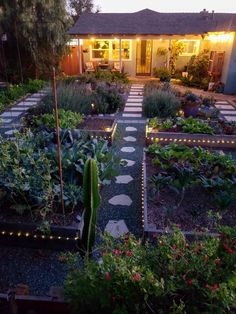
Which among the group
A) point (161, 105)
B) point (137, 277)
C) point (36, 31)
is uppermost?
point (36, 31)

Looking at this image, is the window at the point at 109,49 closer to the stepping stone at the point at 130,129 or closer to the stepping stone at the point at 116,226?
the stepping stone at the point at 130,129

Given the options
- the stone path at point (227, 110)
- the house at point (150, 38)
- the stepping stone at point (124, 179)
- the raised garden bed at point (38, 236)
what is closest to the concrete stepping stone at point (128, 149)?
the stepping stone at point (124, 179)

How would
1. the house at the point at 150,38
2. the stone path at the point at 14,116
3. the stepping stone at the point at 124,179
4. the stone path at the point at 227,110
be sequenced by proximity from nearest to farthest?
the stepping stone at the point at 124,179 → the stone path at the point at 14,116 → the stone path at the point at 227,110 → the house at the point at 150,38

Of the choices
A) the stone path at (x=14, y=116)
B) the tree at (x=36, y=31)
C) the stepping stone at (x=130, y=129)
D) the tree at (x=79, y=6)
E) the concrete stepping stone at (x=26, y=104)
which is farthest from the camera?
the tree at (x=79, y=6)

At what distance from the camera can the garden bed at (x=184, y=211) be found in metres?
3.14

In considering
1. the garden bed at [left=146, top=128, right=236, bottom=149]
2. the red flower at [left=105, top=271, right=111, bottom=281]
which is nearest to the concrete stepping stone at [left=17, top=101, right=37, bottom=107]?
the garden bed at [left=146, top=128, right=236, bottom=149]

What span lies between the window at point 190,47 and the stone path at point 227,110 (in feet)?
21.3

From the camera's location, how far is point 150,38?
46.4ft

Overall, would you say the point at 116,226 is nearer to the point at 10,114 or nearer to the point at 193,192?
the point at 193,192

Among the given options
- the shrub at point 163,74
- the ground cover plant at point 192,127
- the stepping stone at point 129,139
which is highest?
the shrub at point 163,74

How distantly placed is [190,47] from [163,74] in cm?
330

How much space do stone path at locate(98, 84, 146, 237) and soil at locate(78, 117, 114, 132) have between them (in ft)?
1.18

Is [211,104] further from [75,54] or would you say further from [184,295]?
[75,54]

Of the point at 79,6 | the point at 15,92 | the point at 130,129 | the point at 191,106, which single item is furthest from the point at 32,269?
the point at 79,6
